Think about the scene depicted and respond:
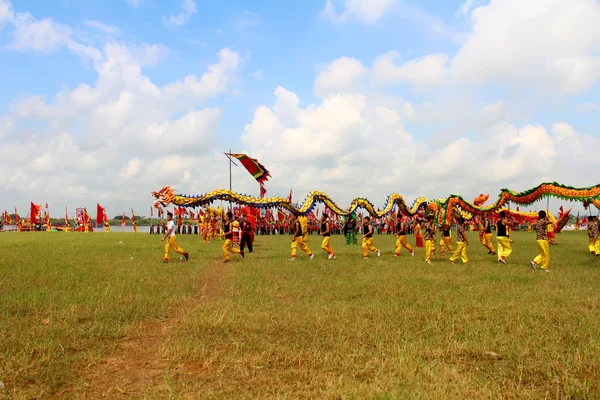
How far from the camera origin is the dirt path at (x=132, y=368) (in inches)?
179

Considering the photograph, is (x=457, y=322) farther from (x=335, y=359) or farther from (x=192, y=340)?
(x=192, y=340)

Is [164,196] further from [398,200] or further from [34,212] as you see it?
[34,212]

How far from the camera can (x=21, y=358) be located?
17.1 ft

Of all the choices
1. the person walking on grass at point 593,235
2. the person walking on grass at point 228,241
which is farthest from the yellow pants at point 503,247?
the person walking on grass at point 228,241

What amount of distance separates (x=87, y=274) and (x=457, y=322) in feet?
34.1

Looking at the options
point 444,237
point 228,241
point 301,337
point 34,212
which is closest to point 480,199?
point 444,237

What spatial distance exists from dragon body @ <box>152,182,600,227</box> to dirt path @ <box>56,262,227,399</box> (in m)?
12.5

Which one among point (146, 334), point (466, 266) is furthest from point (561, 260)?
point (146, 334)

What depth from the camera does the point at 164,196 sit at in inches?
862

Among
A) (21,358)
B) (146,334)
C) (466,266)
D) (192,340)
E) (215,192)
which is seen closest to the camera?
(21,358)

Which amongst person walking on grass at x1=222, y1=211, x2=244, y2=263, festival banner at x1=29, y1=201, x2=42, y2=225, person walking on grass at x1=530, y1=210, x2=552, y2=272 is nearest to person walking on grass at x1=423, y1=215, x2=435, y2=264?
person walking on grass at x1=530, y1=210, x2=552, y2=272

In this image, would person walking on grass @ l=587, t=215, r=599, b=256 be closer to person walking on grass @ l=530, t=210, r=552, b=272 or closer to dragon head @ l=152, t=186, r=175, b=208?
person walking on grass @ l=530, t=210, r=552, b=272

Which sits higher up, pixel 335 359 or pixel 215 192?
pixel 215 192

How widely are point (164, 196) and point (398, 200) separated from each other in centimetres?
1709
